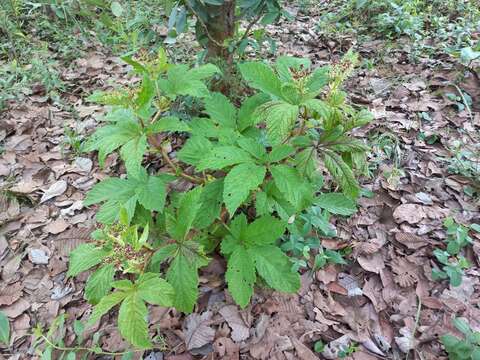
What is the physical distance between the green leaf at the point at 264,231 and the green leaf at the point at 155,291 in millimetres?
444

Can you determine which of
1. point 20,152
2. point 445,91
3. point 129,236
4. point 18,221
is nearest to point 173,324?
point 129,236

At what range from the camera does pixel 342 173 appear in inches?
55.3

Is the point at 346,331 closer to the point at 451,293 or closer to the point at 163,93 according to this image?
the point at 451,293

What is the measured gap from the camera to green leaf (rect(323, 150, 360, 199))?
4.59ft

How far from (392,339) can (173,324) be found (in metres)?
1.03

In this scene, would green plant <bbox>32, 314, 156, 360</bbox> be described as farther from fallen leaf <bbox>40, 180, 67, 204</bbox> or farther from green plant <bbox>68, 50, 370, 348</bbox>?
fallen leaf <bbox>40, 180, 67, 204</bbox>

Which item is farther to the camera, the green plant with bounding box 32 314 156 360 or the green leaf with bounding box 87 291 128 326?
the green plant with bounding box 32 314 156 360

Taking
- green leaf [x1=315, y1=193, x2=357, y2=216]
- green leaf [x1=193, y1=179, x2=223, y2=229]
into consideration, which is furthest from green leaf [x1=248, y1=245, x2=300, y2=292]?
green leaf [x1=315, y1=193, x2=357, y2=216]

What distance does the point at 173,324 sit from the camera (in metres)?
1.75

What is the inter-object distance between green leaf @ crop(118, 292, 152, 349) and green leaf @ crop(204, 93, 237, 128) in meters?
0.90

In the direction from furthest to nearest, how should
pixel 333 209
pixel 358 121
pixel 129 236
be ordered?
pixel 333 209 < pixel 358 121 < pixel 129 236

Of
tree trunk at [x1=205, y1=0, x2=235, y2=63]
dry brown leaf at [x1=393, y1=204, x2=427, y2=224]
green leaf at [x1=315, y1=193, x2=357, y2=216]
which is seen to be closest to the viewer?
green leaf at [x1=315, y1=193, x2=357, y2=216]

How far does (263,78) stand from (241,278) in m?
0.83

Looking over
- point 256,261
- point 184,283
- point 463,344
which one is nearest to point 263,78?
point 256,261
